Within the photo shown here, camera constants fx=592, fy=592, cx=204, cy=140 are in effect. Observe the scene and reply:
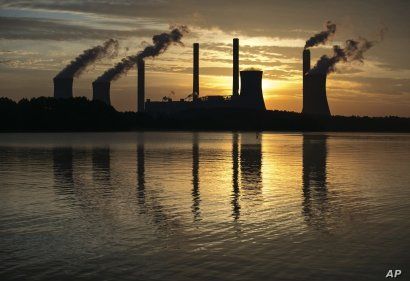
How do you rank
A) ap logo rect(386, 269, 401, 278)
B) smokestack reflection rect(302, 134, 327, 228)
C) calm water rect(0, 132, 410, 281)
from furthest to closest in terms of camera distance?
smokestack reflection rect(302, 134, 327, 228) → calm water rect(0, 132, 410, 281) → ap logo rect(386, 269, 401, 278)

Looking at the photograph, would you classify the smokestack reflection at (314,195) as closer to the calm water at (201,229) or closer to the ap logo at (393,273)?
the calm water at (201,229)

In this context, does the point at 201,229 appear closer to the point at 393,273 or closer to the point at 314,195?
the point at 393,273

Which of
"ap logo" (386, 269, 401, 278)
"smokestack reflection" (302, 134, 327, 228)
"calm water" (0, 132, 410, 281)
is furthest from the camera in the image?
"smokestack reflection" (302, 134, 327, 228)

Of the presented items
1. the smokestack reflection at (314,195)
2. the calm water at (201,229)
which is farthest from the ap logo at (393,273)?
the smokestack reflection at (314,195)

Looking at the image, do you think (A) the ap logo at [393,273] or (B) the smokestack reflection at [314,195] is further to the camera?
(B) the smokestack reflection at [314,195]

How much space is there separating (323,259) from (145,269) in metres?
4.41

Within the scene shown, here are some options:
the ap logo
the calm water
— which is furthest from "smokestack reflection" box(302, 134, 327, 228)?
the ap logo

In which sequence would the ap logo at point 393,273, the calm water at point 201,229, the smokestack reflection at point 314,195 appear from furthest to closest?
the smokestack reflection at point 314,195
the calm water at point 201,229
the ap logo at point 393,273

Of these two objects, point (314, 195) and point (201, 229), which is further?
point (314, 195)

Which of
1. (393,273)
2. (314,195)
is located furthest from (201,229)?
(314,195)

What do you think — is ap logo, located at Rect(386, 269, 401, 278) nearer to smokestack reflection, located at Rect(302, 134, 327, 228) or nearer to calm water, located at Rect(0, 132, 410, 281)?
calm water, located at Rect(0, 132, 410, 281)

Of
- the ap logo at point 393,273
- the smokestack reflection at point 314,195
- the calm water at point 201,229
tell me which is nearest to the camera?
the ap logo at point 393,273

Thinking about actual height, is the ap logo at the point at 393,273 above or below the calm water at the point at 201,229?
below

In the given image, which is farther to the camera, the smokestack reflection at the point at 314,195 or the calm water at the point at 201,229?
the smokestack reflection at the point at 314,195
